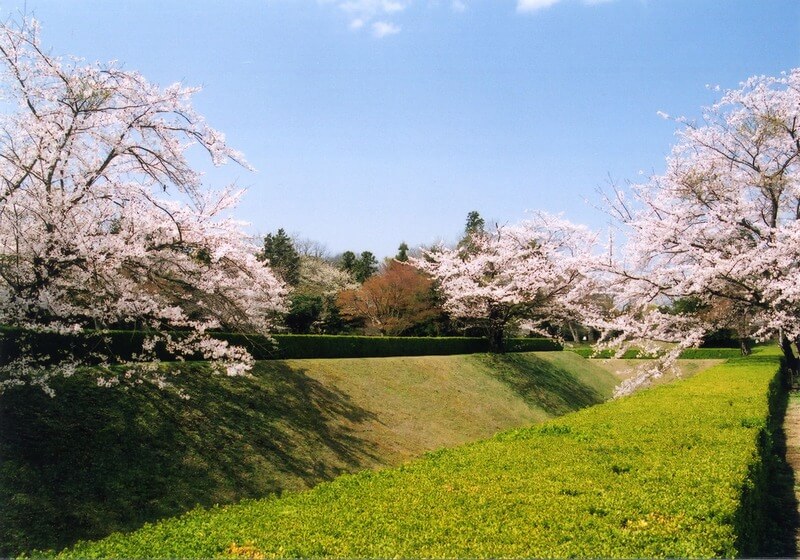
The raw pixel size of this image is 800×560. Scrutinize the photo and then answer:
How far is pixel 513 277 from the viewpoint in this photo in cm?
2586

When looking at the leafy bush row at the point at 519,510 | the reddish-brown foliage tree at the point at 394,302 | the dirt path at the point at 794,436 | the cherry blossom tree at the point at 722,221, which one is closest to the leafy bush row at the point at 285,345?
the reddish-brown foliage tree at the point at 394,302

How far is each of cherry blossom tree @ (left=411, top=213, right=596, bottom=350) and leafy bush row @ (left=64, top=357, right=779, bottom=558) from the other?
17915 millimetres

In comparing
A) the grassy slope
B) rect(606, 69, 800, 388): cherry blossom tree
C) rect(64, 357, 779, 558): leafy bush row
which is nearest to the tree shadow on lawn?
the grassy slope

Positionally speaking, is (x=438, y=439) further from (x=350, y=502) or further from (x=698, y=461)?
(x=350, y=502)

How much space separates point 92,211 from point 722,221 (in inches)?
499

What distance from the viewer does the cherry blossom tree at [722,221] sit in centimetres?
1166

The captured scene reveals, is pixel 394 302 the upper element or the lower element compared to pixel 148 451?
upper

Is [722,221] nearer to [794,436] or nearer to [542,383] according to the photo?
[794,436]

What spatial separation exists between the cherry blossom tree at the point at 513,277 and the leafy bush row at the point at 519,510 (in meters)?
17.9

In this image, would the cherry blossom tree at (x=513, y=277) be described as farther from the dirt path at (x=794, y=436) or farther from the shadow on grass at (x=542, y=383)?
the dirt path at (x=794, y=436)

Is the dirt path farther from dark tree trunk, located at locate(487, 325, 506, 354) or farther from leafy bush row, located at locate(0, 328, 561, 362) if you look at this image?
dark tree trunk, located at locate(487, 325, 506, 354)

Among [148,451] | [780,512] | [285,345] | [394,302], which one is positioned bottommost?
[780,512]

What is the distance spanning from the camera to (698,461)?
6.31 m

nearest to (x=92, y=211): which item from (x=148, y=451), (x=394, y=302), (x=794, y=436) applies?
(x=148, y=451)
